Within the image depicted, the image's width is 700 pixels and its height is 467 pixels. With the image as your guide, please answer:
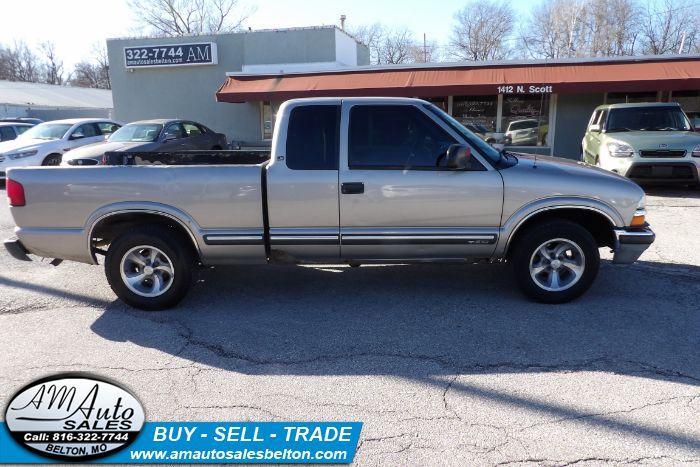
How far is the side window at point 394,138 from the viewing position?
4.33 meters

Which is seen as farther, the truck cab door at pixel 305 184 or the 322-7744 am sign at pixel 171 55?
the 322-7744 am sign at pixel 171 55

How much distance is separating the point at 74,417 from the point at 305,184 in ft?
7.92

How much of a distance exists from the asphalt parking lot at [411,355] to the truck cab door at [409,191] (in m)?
0.60

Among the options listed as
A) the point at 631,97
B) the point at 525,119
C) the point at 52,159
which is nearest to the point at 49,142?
the point at 52,159

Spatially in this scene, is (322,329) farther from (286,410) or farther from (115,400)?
(115,400)

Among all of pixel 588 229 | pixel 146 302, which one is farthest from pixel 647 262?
pixel 146 302

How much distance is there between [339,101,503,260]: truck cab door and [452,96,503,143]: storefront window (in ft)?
40.7

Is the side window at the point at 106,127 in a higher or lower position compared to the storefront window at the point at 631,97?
lower

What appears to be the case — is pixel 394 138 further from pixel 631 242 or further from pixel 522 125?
pixel 522 125

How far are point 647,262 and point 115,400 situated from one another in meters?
5.77

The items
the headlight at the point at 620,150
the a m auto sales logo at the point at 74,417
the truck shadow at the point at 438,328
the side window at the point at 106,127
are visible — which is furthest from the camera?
the side window at the point at 106,127

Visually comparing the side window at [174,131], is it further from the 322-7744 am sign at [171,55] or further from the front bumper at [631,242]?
the front bumper at [631,242]

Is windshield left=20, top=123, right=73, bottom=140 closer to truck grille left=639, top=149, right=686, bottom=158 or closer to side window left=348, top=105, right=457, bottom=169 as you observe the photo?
side window left=348, top=105, right=457, bottom=169

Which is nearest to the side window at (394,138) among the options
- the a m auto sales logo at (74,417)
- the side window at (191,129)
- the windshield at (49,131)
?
the a m auto sales logo at (74,417)
